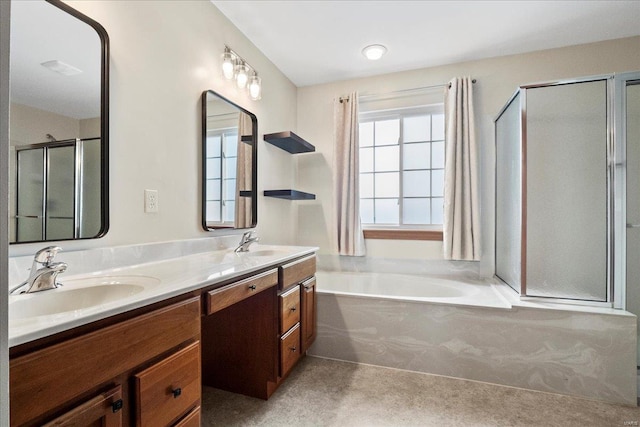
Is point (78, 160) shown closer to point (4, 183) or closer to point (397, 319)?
point (4, 183)

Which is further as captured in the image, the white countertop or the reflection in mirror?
the reflection in mirror

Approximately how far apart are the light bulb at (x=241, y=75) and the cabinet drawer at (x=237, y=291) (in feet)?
4.52

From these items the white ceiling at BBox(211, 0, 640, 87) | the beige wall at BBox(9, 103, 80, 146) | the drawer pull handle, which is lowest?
the drawer pull handle

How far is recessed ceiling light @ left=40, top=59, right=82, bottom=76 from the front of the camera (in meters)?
1.14

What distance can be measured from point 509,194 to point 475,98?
923 mm

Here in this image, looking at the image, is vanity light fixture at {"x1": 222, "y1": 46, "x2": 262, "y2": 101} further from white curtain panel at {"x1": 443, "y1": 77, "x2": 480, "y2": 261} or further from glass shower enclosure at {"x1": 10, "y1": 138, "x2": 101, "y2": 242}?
white curtain panel at {"x1": 443, "y1": 77, "x2": 480, "y2": 261}

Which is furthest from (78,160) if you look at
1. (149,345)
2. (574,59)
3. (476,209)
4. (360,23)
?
(574,59)

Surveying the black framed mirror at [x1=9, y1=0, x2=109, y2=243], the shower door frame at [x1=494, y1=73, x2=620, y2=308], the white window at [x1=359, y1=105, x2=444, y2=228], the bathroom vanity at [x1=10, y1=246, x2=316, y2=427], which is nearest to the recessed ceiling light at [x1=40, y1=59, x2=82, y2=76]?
the black framed mirror at [x1=9, y1=0, x2=109, y2=243]

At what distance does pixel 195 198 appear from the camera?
1833 mm

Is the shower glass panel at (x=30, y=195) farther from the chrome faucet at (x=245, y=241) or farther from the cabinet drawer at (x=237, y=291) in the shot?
the chrome faucet at (x=245, y=241)

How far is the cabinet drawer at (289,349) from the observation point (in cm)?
174

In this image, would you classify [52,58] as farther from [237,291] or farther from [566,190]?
[566,190]

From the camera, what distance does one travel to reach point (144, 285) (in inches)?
42.7

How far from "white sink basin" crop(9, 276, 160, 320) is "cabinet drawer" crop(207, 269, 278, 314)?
21 cm
